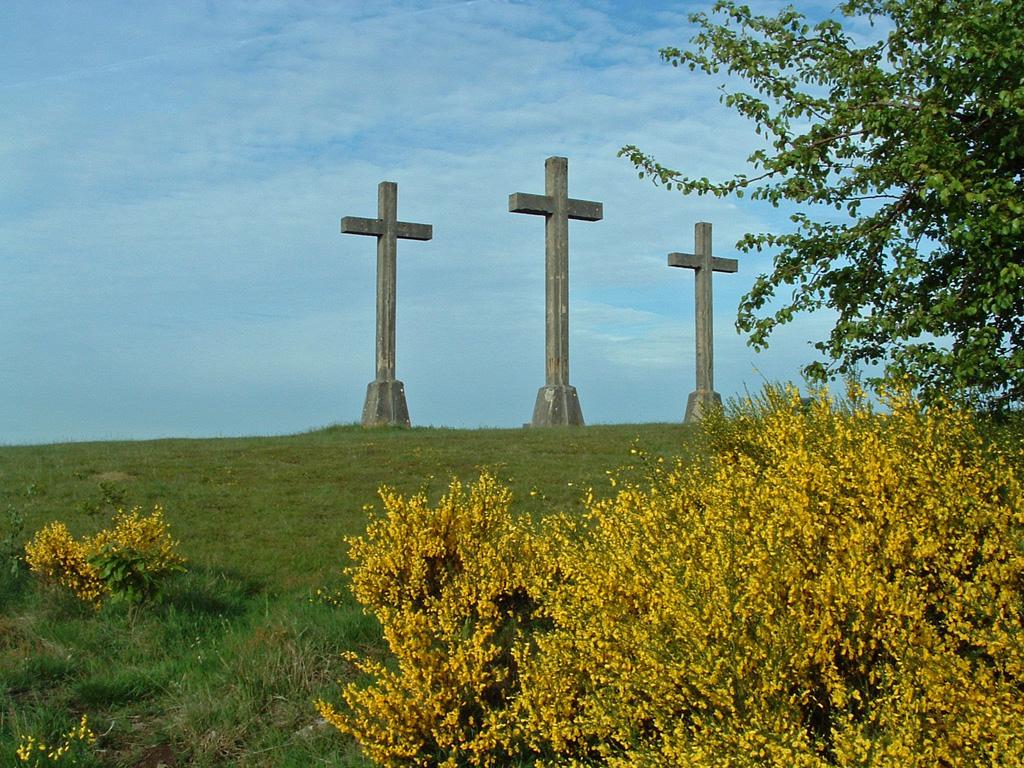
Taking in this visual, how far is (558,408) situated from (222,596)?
10599mm

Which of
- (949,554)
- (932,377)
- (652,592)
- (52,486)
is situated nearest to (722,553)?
(652,592)

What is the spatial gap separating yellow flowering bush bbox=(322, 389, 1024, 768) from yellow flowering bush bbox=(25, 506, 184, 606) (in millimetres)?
2434

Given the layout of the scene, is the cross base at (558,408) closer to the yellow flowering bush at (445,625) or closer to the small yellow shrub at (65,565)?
the yellow flowering bush at (445,625)

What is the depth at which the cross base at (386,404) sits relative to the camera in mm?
18266

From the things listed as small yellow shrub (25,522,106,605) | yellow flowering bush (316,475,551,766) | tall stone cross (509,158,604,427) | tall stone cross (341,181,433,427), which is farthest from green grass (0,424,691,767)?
tall stone cross (341,181,433,427)

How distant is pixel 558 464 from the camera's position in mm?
12383

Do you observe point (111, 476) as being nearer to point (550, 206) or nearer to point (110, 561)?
point (110, 561)

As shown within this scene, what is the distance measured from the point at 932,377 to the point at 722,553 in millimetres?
2637

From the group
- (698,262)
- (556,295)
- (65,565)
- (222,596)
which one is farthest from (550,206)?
(65,565)

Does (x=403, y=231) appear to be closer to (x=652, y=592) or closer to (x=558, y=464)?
(x=558, y=464)

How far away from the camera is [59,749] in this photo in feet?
16.6

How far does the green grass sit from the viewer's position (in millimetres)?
5629

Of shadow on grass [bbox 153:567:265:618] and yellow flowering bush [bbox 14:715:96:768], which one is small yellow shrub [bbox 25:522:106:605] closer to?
shadow on grass [bbox 153:567:265:618]

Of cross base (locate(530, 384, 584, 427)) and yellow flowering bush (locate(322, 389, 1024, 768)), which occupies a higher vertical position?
cross base (locate(530, 384, 584, 427))
